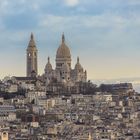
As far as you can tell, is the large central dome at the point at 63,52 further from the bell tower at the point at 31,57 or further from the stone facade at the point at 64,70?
the bell tower at the point at 31,57

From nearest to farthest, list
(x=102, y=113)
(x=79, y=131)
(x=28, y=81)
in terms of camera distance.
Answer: (x=79, y=131), (x=102, y=113), (x=28, y=81)

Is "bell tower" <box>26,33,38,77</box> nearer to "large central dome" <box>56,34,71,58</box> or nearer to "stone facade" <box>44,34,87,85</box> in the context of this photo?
"stone facade" <box>44,34,87,85</box>

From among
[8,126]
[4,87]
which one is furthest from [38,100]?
[8,126]

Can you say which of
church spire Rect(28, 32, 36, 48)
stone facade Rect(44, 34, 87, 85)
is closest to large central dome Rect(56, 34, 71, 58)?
stone facade Rect(44, 34, 87, 85)

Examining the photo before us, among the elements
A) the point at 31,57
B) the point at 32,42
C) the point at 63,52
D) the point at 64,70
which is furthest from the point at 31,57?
the point at 64,70

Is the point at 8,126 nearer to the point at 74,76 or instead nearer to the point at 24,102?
the point at 24,102

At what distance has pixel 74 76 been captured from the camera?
7569 centimetres

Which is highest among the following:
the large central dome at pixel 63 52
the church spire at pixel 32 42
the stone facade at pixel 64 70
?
the church spire at pixel 32 42

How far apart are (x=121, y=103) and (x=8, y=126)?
1677cm

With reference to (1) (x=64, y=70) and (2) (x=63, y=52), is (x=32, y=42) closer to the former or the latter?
(2) (x=63, y=52)

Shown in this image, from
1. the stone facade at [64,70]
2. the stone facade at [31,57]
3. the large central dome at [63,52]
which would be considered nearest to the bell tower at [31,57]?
the stone facade at [31,57]

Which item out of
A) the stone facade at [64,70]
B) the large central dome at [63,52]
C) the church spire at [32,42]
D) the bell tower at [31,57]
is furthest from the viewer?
the church spire at [32,42]

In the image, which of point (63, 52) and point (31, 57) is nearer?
point (63, 52)

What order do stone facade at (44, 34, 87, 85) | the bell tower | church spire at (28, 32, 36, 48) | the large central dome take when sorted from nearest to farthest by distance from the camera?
stone facade at (44, 34, 87, 85)
the large central dome
the bell tower
church spire at (28, 32, 36, 48)
